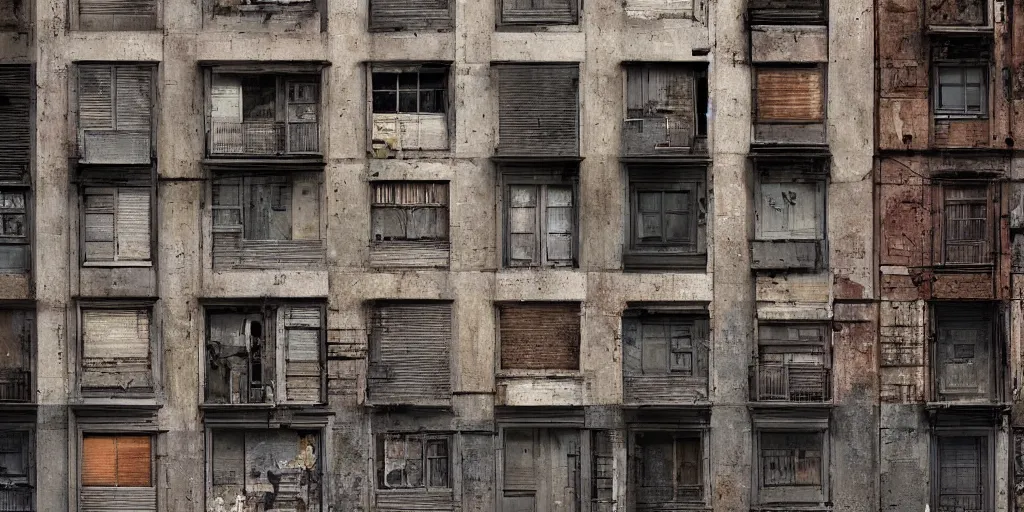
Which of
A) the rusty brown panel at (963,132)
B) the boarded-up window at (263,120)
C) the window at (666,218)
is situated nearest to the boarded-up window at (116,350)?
the boarded-up window at (263,120)

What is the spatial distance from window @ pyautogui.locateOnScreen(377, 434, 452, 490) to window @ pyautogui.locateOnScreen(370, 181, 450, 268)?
2957mm

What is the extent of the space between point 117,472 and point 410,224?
645 centimetres

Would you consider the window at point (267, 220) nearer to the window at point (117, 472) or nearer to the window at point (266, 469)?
the window at point (266, 469)

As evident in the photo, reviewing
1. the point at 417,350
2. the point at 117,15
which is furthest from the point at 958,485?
the point at 117,15

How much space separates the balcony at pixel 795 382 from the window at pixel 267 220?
7.75 meters

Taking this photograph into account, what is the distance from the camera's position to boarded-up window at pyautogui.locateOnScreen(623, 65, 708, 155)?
17578 millimetres

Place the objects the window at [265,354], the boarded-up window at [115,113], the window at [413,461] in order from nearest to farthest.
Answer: the boarded-up window at [115,113] → the window at [265,354] → the window at [413,461]

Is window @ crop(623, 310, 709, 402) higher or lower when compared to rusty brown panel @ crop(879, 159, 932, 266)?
lower

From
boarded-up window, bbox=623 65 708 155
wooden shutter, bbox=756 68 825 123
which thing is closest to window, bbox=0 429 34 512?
boarded-up window, bbox=623 65 708 155

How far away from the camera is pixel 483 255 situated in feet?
57.4

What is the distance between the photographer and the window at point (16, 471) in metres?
17.6

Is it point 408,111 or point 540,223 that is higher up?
point 408,111

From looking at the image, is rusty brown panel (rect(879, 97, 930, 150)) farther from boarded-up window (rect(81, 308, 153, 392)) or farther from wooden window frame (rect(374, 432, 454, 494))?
boarded-up window (rect(81, 308, 153, 392))

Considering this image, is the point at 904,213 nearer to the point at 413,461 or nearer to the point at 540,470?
the point at 540,470
